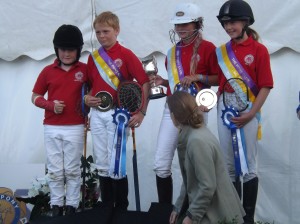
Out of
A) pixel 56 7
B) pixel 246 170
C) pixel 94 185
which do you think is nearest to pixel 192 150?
pixel 246 170

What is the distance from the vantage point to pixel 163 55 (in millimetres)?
5340

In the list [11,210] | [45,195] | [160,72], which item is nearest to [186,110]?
[45,195]

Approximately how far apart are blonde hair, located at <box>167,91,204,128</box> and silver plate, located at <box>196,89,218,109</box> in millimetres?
661

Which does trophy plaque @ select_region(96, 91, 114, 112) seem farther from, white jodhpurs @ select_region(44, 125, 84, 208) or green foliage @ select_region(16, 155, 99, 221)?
green foliage @ select_region(16, 155, 99, 221)

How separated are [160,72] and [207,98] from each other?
1.17 m

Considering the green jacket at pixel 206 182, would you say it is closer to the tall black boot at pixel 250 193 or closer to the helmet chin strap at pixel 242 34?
the tall black boot at pixel 250 193

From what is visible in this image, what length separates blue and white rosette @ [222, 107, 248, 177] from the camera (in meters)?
4.15

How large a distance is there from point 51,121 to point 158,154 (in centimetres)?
79

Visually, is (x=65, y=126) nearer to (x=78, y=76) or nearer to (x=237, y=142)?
(x=78, y=76)

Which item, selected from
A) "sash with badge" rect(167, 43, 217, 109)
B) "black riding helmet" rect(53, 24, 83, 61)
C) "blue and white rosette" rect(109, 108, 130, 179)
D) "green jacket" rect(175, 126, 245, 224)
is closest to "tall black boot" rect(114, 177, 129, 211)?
"blue and white rosette" rect(109, 108, 130, 179)

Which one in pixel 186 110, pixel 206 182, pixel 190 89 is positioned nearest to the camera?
pixel 206 182

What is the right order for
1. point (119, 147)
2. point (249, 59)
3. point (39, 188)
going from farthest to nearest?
point (39, 188)
point (119, 147)
point (249, 59)

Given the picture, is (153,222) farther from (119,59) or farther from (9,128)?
(9,128)

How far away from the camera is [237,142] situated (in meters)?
4.16
